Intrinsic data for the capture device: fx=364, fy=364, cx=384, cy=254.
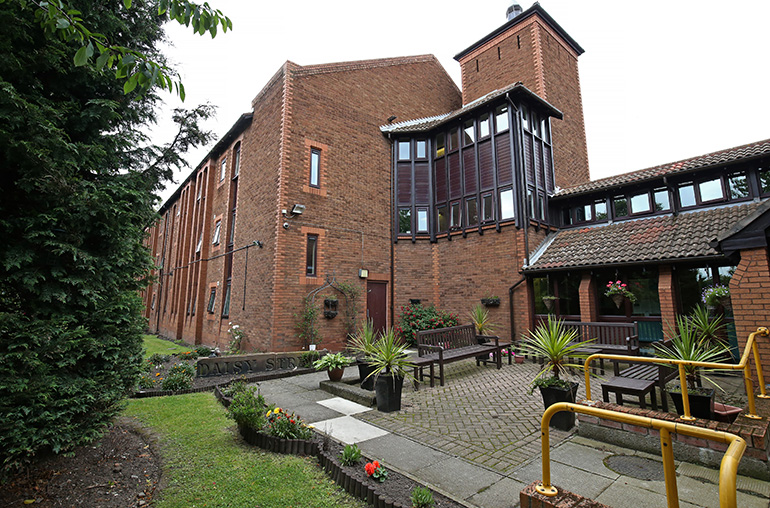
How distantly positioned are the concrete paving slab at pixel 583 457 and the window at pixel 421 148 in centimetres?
1386

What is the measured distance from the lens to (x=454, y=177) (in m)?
15.5

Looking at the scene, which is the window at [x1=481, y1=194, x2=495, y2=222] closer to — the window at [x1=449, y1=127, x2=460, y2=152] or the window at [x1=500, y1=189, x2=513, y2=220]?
the window at [x1=500, y1=189, x2=513, y2=220]

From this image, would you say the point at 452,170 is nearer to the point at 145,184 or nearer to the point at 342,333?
the point at 342,333

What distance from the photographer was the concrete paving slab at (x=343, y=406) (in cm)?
619

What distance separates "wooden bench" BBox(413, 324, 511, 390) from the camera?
7938mm

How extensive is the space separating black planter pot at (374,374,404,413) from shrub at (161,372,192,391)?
4.65m

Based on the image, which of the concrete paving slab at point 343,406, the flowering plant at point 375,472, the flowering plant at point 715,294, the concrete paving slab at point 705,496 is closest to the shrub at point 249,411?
the concrete paving slab at point 343,406

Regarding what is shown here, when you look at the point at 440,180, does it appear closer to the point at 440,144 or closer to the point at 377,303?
the point at 440,144

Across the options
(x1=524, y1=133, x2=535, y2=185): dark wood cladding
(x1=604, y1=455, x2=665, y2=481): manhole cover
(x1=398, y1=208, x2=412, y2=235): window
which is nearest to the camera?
(x1=604, y1=455, x2=665, y2=481): manhole cover

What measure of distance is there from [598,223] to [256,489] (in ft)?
45.6

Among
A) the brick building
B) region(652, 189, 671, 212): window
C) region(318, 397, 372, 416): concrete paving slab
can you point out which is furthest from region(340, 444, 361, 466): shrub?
region(652, 189, 671, 212): window

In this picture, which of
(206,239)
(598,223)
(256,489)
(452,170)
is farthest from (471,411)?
(206,239)

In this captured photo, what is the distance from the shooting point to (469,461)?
4098 millimetres

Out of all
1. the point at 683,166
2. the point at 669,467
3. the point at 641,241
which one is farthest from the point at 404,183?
the point at 669,467
